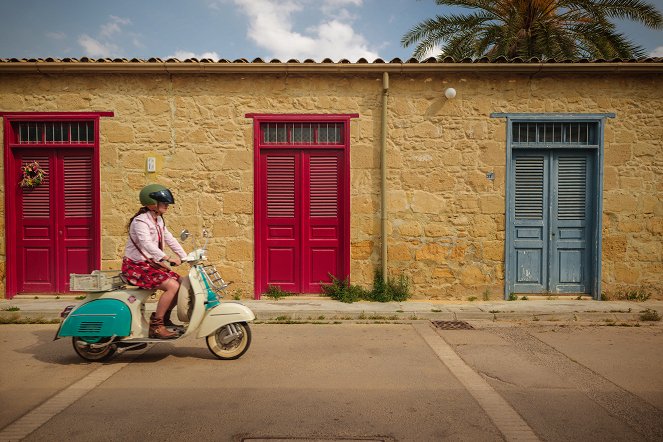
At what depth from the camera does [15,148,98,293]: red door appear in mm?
9555

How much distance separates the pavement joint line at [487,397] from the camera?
3814 mm

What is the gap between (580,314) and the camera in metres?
8.29

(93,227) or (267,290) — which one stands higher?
(93,227)

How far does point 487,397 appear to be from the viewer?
4566 millimetres

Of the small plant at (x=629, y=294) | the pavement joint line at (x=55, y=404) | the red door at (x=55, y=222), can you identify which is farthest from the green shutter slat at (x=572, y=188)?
the red door at (x=55, y=222)

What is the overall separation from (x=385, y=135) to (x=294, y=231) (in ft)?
7.83

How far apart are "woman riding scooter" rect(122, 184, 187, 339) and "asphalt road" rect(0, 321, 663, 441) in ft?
1.83

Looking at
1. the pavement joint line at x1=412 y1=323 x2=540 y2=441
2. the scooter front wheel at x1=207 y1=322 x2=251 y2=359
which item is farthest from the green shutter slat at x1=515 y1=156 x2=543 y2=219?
the scooter front wheel at x1=207 y1=322 x2=251 y2=359

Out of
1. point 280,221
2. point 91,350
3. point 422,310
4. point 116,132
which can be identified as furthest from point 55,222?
point 422,310

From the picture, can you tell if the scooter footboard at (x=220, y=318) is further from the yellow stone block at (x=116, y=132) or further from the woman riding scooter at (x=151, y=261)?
the yellow stone block at (x=116, y=132)

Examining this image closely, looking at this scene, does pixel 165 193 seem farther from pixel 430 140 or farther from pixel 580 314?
pixel 580 314

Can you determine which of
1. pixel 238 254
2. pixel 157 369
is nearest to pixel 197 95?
pixel 238 254

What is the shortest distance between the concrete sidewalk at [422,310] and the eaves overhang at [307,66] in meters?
4.05

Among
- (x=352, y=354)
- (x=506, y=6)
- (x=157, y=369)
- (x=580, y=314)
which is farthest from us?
(x=506, y=6)
